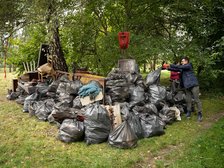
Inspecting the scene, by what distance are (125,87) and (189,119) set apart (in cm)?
162

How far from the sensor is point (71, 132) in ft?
15.1

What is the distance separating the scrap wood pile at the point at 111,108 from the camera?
459cm

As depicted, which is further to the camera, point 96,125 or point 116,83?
point 116,83

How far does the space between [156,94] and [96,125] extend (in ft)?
6.30

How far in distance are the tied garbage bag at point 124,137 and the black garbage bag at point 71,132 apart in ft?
1.89

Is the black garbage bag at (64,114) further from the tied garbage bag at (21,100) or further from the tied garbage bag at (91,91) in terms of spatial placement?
the tied garbage bag at (21,100)

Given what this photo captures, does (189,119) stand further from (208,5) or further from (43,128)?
(208,5)

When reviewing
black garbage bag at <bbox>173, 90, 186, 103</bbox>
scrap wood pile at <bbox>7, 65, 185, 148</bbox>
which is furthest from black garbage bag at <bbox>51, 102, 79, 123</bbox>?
black garbage bag at <bbox>173, 90, 186, 103</bbox>

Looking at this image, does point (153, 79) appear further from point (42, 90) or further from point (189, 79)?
point (42, 90)

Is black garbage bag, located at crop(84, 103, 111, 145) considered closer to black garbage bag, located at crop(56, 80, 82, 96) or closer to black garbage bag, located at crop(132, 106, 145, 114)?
black garbage bag, located at crop(132, 106, 145, 114)

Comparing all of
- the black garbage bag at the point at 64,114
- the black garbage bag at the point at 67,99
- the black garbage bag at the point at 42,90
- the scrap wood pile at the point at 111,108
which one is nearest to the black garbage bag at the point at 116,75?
the scrap wood pile at the point at 111,108

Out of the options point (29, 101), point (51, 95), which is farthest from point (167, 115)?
point (29, 101)

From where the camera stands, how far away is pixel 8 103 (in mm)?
7676

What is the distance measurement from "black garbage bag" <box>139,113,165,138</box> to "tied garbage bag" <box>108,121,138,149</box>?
1.52 feet
